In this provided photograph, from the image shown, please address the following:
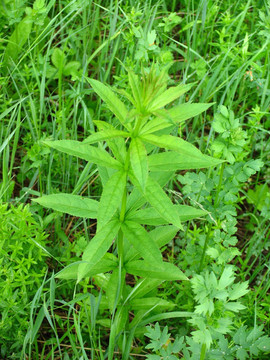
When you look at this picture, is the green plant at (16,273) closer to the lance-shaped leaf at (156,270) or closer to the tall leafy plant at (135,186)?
the tall leafy plant at (135,186)

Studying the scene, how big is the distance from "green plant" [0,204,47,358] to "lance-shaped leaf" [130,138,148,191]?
0.69 metres

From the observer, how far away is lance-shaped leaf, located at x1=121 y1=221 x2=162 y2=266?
180 centimetres

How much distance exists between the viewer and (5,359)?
7.46 ft

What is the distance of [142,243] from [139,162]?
1.21 ft

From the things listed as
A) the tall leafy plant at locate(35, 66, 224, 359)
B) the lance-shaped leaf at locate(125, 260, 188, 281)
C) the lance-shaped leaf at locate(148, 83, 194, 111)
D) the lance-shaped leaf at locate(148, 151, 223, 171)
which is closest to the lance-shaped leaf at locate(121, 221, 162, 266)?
the tall leafy plant at locate(35, 66, 224, 359)

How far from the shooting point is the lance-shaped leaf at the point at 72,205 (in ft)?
6.40

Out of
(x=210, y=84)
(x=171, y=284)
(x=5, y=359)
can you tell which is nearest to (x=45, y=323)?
(x=5, y=359)

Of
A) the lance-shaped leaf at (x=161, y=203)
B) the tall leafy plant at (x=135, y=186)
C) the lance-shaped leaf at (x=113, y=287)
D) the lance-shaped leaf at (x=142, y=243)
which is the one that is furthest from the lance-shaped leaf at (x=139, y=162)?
the lance-shaped leaf at (x=113, y=287)

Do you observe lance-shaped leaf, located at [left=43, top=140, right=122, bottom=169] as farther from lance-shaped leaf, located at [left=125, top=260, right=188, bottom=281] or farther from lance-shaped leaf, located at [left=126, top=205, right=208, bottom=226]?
lance-shaped leaf, located at [left=125, top=260, right=188, bottom=281]

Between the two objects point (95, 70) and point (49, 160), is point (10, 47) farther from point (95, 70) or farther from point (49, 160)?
point (49, 160)

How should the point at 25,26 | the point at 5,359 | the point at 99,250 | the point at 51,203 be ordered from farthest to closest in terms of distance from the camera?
the point at 25,26
the point at 5,359
the point at 51,203
the point at 99,250

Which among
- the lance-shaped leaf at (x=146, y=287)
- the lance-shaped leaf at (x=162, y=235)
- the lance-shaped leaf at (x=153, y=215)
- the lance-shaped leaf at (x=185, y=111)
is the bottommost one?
the lance-shaped leaf at (x=146, y=287)

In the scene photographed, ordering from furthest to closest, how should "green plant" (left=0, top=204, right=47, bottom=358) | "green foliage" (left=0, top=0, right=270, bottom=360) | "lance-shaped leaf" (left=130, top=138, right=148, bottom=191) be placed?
"green plant" (left=0, top=204, right=47, bottom=358), "green foliage" (left=0, top=0, right=270, bottom=360), "lance-shaped leaf" (left=130, top=138, right=148, bottom=191)

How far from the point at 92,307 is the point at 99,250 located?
1.19 ft
